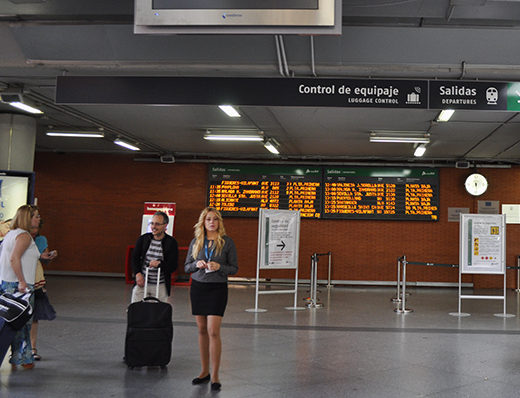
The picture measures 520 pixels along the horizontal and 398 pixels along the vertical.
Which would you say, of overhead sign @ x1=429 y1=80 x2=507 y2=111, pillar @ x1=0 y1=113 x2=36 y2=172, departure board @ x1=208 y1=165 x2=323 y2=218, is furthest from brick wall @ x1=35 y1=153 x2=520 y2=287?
overhead sign @ x1=429 y1=80 x2=507 y2=111

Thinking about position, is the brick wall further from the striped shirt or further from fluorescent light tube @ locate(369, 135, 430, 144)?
the striped shirt

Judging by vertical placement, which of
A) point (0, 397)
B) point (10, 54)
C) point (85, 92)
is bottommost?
point (0, 397)

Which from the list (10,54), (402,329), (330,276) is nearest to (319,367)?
(402,329)

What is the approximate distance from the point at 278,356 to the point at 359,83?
3.17 meters

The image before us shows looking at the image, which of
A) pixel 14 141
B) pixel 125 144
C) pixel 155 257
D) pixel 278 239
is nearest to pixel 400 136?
pixel 278 239

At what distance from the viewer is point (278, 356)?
19.7ft

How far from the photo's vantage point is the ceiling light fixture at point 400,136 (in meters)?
10.3

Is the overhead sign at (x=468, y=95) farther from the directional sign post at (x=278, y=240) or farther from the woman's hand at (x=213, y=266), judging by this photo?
the directional sign post at (x=278, y=240)

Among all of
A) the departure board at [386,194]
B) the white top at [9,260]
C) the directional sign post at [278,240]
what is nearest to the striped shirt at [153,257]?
the white top at [9,260]

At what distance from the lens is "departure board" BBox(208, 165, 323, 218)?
45.5ft

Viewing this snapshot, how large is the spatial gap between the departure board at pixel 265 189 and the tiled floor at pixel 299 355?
4070mm

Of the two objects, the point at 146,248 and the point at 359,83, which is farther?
the point at 359,83

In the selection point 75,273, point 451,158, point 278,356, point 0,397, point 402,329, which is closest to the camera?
point 0,397

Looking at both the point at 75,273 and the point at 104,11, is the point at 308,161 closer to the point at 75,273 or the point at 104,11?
the point at 75,273
